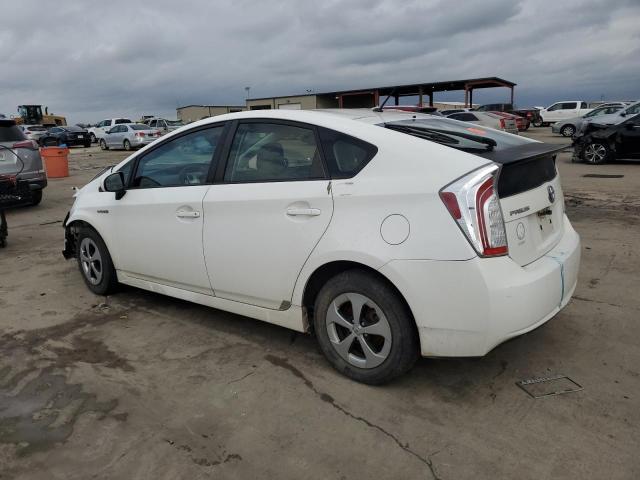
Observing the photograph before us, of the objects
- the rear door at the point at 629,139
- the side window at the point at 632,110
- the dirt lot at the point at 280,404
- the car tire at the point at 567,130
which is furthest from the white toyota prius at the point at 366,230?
the car tire at the point at 567,130

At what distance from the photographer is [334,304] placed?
306 cm

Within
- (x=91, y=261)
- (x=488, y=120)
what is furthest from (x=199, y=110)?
(x=91, y=261)

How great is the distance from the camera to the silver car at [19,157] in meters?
8.91

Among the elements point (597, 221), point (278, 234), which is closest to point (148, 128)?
point (597, 221)

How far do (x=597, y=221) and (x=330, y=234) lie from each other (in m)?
5.64

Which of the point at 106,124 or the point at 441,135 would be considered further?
the point at 106,124

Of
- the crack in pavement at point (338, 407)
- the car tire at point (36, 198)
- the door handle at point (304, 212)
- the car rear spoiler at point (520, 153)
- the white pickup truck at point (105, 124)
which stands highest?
the white pickup truck at point (105, 124)

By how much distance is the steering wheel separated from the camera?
12.1 ft

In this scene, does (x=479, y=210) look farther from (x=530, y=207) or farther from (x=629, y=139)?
(x=629, y=139)

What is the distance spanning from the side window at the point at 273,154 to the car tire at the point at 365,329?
27.5 inches

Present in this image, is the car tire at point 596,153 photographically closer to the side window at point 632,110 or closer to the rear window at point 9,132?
the side window at point 632,110

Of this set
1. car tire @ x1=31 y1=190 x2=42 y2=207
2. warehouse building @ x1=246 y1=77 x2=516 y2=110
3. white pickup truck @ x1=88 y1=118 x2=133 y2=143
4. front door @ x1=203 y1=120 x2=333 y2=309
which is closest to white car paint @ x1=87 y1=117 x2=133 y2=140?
white pickup truck @ x1=88 y1=118 x2=133 y2=143

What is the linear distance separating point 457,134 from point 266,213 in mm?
1271

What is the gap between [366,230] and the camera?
2809 millimetres
